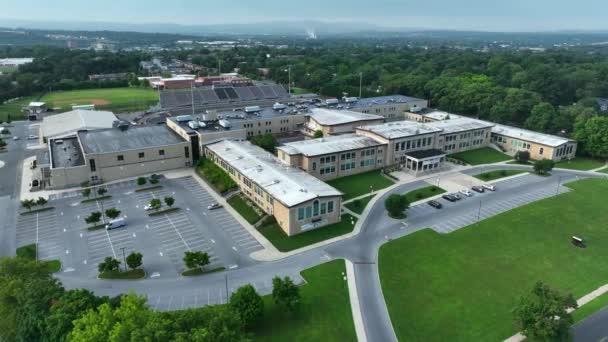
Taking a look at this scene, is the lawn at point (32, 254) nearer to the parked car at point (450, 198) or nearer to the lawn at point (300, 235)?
the lawn at point (300, 235)

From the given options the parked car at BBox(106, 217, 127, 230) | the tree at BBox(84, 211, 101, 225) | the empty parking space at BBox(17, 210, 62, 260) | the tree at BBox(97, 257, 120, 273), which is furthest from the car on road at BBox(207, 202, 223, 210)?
the empty parking space at BBox(17, 210, 62, 260)

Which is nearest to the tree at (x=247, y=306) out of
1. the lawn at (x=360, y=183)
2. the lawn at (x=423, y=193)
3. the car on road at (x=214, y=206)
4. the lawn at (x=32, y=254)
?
the lawn at (x=32, y=254)

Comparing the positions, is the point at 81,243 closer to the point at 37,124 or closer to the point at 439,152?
the point at 439,152

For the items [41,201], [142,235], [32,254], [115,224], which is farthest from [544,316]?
[41,201]

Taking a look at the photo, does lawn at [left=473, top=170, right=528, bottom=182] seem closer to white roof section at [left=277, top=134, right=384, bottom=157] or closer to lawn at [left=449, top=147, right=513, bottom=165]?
lawn at [left=449, top=147, right=513, bottom=165]

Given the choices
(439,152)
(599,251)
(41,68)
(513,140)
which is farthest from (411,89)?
(41,68)

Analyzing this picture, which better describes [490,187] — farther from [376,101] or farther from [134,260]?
[134,260]
